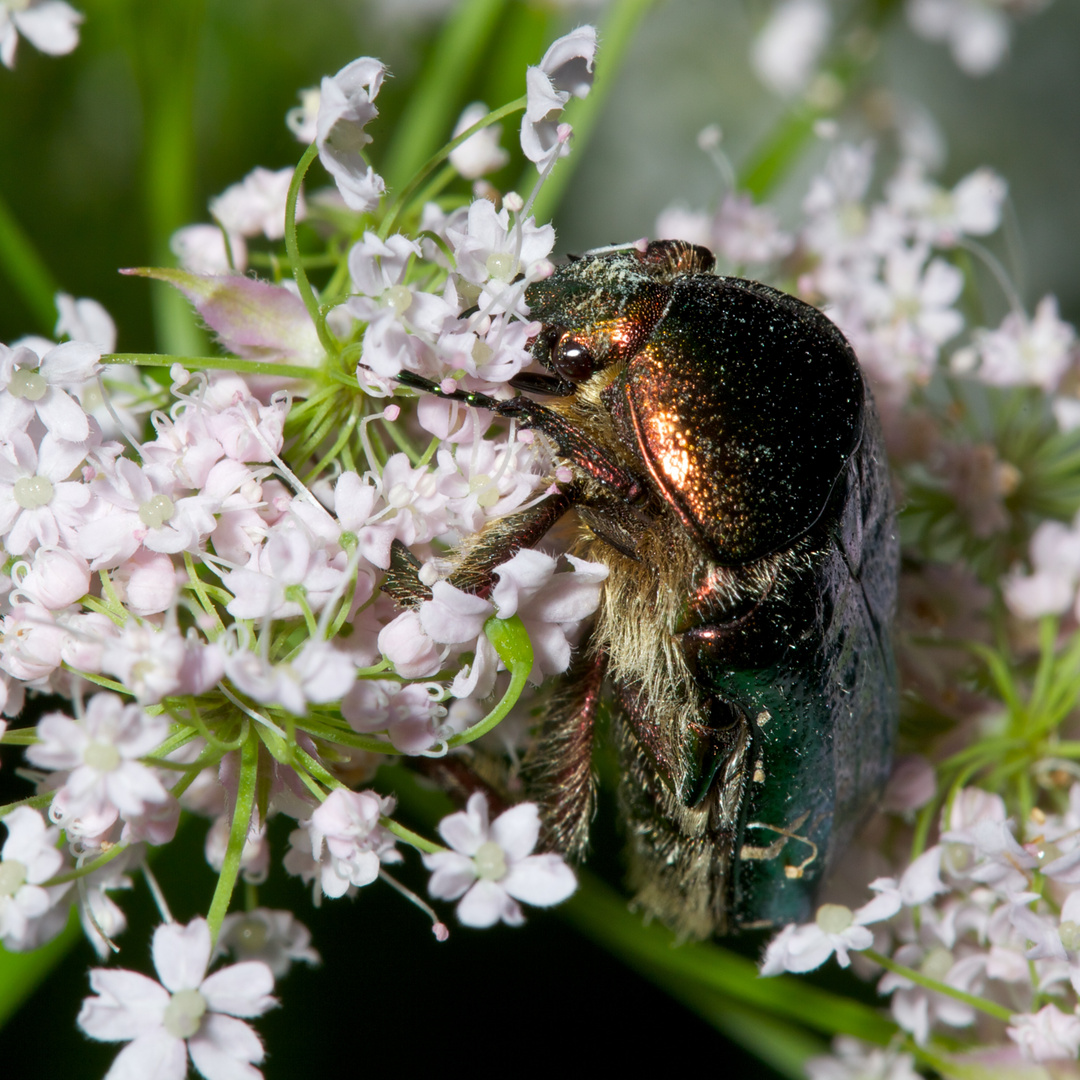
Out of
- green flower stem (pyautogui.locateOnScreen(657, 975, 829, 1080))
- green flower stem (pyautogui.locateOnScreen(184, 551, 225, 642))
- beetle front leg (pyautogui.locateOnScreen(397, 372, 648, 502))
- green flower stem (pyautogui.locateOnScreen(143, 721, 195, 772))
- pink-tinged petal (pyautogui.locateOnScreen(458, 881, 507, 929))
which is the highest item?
beetle front leg (pyautogui.locateOnScreen(397, 372, 648, 502))

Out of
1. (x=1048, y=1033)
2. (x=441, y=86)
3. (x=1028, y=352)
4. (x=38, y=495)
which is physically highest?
(x=441, y=86)

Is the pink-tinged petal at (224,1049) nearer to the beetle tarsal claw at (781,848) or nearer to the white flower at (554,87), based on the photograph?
the beetle tarsal claw at (781,848)

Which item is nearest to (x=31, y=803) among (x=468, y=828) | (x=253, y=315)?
(x=468, y=828)

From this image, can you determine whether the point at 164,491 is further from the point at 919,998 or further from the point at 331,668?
the point at 919,998

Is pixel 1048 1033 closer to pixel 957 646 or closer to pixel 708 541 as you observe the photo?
pixel 957 646

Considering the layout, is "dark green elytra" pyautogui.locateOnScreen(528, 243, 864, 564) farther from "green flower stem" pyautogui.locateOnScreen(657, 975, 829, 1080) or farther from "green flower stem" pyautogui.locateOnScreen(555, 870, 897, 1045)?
"green flower stem" pyautogui.locateOnScreen(657, 975, 829, 1080)

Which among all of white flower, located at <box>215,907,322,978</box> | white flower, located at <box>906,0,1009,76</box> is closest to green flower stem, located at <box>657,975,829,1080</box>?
white flower, located at <box>215,907,322,978</box>
